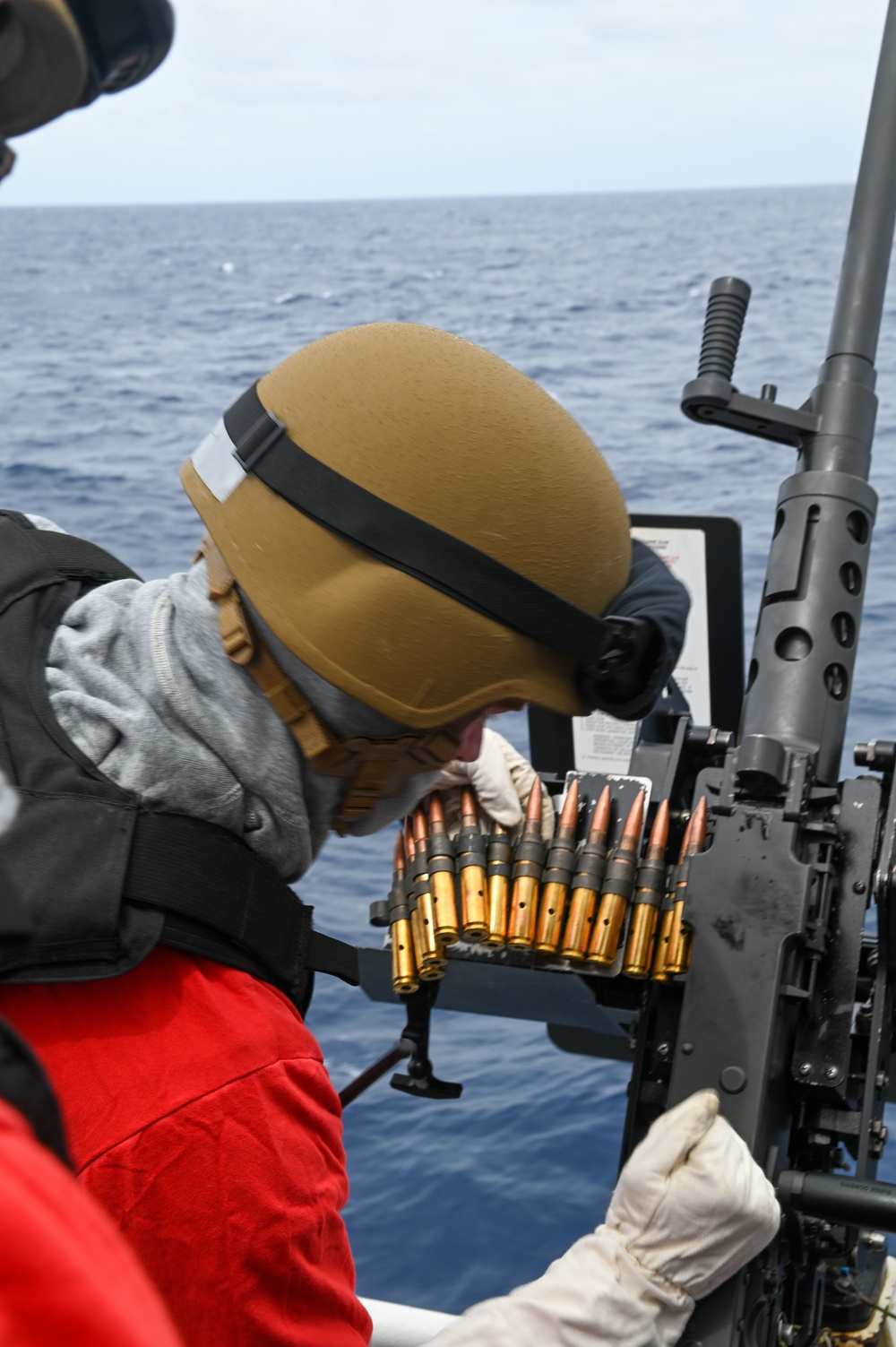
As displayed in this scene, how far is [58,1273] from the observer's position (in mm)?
500

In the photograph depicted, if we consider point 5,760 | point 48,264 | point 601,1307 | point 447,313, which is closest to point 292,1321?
point 5,760

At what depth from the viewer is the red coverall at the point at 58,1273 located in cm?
49

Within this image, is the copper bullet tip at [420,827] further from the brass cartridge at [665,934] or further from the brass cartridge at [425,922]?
the brass cartridge at [665,934]

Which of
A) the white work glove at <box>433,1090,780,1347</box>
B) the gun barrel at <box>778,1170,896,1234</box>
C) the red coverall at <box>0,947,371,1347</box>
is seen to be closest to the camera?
the red coverall at <box>0,947,371,1347</box>

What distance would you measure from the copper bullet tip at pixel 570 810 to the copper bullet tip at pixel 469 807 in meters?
0.17

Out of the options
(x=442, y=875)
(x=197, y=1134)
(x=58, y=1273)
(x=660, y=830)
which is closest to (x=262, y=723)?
(x=197, y=1134)

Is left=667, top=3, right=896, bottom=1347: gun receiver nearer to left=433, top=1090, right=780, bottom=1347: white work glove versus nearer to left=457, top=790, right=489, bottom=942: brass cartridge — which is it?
left=433, top=1090, right=780, bottom=1347: white work glove

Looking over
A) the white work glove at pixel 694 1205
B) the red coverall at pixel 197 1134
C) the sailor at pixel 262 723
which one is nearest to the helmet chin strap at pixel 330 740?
the sailor at pixel 262 723

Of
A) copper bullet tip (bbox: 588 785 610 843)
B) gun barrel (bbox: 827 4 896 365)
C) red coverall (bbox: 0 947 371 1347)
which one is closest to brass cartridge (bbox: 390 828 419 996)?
copper bullet tip (bbox: 588 785 610 843)

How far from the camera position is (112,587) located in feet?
5.59

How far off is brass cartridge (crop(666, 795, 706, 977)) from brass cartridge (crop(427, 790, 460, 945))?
408 millimetres

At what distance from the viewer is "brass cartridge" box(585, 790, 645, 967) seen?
2.75m

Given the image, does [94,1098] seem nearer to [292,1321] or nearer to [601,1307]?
[292,1321]

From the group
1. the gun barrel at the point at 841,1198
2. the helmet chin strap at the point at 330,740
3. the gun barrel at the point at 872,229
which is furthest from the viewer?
the gun barrel at the point at 872,229
